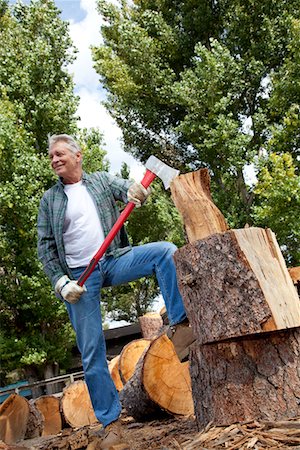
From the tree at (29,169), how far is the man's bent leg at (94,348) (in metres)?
8.51

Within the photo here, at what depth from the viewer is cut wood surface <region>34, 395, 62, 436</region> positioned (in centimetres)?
579

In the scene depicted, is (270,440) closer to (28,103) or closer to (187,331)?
(187,331)

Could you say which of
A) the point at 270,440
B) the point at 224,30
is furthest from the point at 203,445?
the point at 224,30

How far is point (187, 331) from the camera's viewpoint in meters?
2.75

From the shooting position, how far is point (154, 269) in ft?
9.79

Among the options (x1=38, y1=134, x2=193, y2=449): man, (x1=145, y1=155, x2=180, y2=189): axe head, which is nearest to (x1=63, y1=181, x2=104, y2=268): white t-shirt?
(x1=38, y1=134, x2=193, y2=449): man

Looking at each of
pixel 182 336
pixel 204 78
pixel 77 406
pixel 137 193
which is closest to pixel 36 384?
pixel 77 406

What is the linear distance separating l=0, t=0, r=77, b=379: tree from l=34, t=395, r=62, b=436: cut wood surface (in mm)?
5604

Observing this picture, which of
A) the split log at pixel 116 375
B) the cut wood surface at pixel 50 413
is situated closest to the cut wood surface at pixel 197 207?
the split log at pixel 116 375

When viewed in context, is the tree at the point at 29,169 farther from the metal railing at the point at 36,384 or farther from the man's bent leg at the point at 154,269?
the man's bent leg at the point at 154,269

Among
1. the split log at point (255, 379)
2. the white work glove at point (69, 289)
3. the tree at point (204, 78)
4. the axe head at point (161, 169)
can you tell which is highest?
the tree at point (204, 78)

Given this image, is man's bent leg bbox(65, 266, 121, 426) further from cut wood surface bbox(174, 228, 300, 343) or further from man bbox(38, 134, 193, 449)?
cut wood surface bbox(174, 228, 300, 343)

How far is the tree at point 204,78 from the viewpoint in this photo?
515 inches

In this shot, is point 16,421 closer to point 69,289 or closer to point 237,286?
point 69,289
